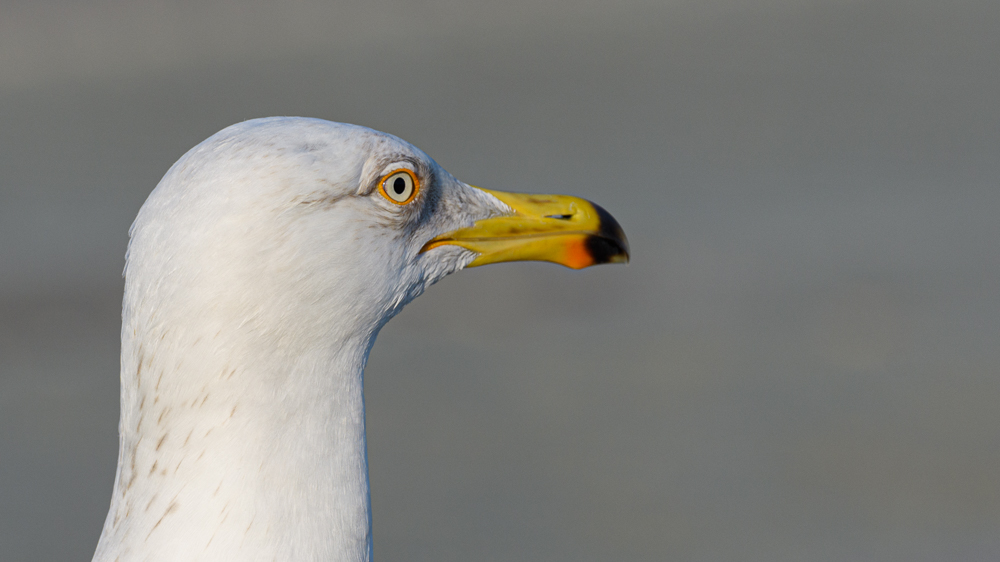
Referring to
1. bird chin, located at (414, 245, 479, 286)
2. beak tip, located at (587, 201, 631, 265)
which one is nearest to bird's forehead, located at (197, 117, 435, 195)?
bird chin, located at (414, 245, 479, 286)

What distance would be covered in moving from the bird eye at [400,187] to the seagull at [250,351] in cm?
3

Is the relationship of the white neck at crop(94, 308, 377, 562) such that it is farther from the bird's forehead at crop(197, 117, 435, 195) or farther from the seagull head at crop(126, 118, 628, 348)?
the bird's forehead at crop(197, 117, 435, 195)

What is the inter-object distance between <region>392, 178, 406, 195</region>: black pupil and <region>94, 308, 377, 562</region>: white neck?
34 cm

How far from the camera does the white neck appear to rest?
1.51 metres

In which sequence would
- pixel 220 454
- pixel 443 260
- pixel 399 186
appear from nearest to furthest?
1. pixel 220 454
2. pixel 399 186
3. pixel 443 260

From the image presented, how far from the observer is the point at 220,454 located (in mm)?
1521

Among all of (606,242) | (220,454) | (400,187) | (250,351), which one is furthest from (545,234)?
(220,454)

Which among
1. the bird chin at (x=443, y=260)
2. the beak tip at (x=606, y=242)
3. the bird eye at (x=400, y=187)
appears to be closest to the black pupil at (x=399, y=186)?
the bird eye at (x=400, y=187)

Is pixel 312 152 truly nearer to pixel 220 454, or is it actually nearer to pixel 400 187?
pixel 400 187

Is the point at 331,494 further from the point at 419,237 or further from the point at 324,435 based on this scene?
the point at 419,237

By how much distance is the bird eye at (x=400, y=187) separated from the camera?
67.1 inches

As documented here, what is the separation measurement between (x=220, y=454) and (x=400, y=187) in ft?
1.91

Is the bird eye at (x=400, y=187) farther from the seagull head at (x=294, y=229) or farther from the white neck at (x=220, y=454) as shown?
the white neck at (x=220, y=454)

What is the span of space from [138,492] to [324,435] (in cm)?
32
